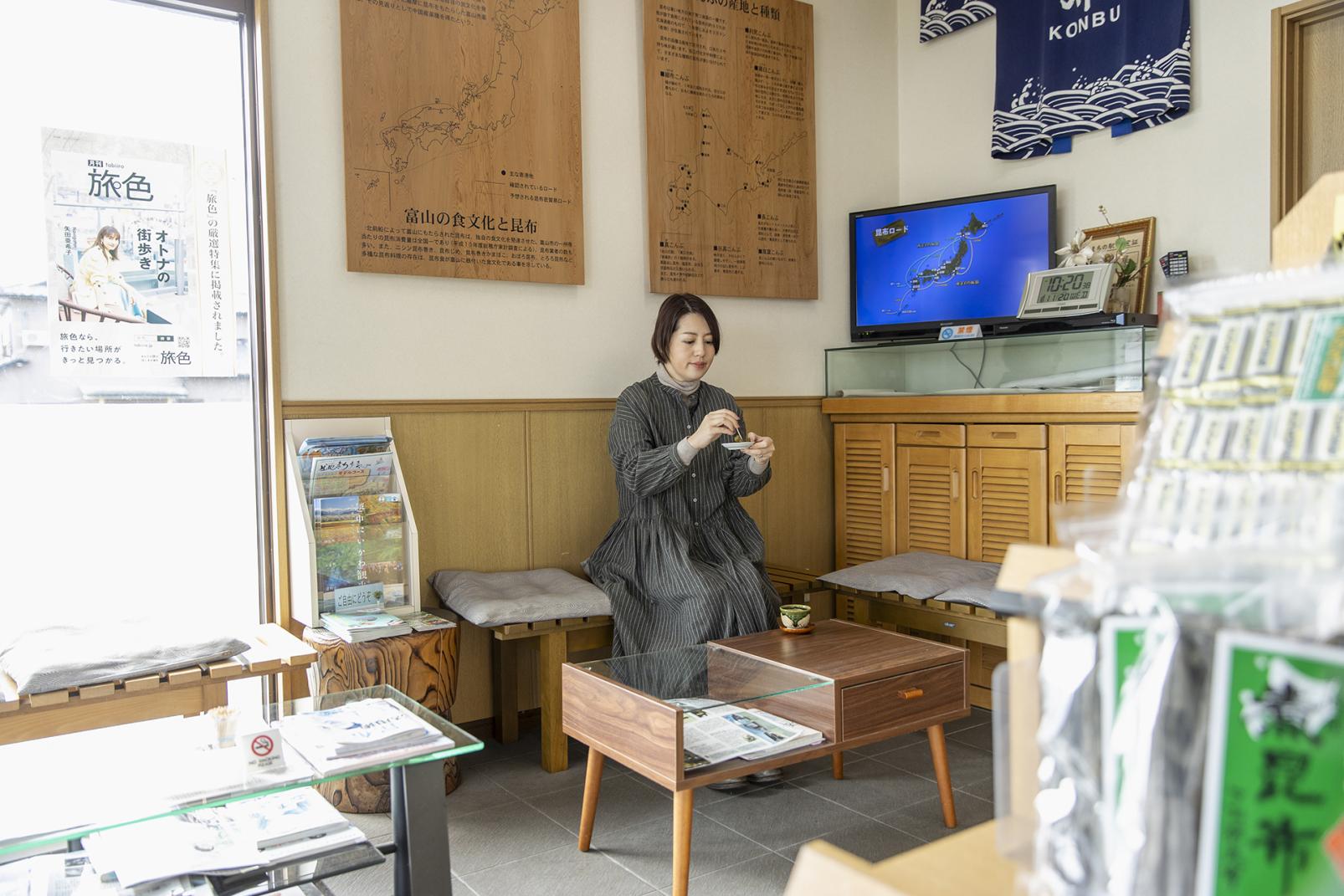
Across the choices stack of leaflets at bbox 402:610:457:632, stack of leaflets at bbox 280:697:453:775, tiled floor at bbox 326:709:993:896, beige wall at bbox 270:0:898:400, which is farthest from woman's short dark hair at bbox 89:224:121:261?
tiled floor at bbox 326:709:993:896

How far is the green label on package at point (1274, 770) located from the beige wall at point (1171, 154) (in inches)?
111

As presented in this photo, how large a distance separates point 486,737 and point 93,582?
4.29 ft

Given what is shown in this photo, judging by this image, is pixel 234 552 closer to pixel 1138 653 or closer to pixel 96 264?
pixel 96 264

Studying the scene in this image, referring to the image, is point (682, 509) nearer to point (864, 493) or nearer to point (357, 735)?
point (864, 493)

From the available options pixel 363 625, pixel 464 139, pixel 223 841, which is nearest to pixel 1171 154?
pixel 464 139

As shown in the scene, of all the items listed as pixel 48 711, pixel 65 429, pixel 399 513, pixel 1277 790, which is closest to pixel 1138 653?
pixel 1277 790

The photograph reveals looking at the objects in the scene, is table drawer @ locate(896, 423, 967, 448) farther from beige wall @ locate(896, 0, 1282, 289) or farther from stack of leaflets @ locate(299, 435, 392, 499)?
stack of leaflets @ locate(299, 435, 392, 499)

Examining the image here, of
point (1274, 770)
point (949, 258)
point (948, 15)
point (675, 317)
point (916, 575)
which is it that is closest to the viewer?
point (1274, 770)

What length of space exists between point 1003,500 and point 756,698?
1746 millimetres

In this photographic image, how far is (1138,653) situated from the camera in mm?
528

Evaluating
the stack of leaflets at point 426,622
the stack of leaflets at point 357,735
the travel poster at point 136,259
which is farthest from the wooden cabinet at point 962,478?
the travel poster at point 136,259

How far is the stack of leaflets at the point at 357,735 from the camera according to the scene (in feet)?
5.63

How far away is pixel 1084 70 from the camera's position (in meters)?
3.69

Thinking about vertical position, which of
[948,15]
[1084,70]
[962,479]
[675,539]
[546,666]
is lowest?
[546,666]
